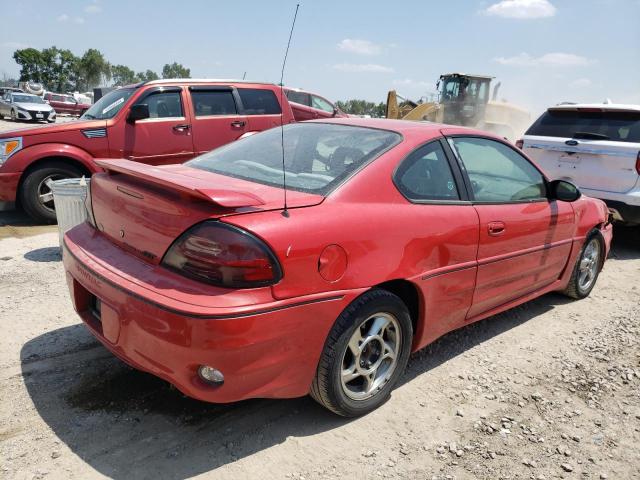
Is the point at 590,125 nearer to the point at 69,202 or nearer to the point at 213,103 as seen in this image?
the point at 213,103

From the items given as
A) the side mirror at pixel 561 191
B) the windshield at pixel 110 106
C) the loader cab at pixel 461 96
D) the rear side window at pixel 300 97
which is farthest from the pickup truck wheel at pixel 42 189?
the loader cab at pixel 461 96

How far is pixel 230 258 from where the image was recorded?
2.13 metres

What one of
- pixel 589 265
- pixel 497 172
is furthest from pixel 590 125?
pixel 497 172

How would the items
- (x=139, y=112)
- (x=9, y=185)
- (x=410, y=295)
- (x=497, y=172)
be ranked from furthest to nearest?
(x=139, y=112), (x=9, y=185), (x=497, y=172), (x=410, y=295)

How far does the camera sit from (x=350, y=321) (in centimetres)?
247

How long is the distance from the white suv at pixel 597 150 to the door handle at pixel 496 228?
3.46 metres

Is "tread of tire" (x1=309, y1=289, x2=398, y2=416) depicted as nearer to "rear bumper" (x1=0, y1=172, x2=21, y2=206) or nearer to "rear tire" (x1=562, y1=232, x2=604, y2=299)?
"rear tire" (x1=562, y1=232, x2=604, y2=299)

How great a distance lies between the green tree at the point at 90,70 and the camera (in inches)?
3024

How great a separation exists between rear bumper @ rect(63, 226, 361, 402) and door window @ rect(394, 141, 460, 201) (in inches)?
29.5

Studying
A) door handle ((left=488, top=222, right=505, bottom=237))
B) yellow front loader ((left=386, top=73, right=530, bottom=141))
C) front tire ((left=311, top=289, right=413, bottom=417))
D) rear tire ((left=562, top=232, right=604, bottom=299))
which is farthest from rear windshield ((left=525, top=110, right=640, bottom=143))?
yellow front loader ((left=386, top=73, right=530, bottom=141))

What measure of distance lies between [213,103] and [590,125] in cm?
501

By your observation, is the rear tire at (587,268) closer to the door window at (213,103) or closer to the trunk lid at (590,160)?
the trunk lid at (590,160)

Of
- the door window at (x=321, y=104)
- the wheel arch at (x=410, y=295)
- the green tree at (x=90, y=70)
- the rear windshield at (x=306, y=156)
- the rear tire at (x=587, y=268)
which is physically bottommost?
the rear tire at (x=587, y=268)

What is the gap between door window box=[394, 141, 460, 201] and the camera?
9.38ft
